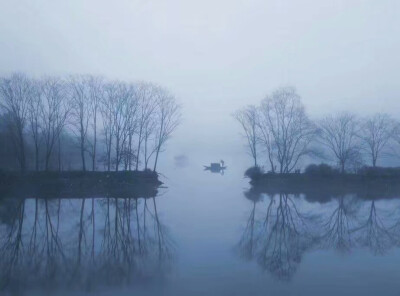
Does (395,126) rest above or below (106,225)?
above

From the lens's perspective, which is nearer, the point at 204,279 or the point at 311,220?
the point at 204,279

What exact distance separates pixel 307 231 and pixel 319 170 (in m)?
24.0

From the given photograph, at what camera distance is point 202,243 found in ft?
40.3

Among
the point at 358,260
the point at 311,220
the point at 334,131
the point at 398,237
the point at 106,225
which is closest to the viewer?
the point at 358,260

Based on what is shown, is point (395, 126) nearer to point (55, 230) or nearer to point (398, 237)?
point (398, 237)

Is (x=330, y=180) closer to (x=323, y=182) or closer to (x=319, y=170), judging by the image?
(x=323, y=182)

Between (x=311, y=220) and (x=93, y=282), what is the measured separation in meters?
11.2

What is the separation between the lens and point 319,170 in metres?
37.2

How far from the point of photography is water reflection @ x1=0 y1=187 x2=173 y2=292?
8.45m

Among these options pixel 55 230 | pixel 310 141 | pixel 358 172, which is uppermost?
pixel 310 141

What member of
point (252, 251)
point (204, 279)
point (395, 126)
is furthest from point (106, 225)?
point (395, 126)

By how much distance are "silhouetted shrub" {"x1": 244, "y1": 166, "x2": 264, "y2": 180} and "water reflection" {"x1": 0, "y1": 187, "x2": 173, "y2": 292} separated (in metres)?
18.1

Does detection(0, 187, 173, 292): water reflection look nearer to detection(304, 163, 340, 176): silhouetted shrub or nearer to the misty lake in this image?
the misty lake

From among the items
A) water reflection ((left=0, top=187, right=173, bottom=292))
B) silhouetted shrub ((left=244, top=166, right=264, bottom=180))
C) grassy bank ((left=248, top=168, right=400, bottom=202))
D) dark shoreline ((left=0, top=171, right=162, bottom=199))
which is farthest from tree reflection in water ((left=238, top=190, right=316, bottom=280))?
silhouetted shrub ((left=244, top=166, right=264, bottom=180))
